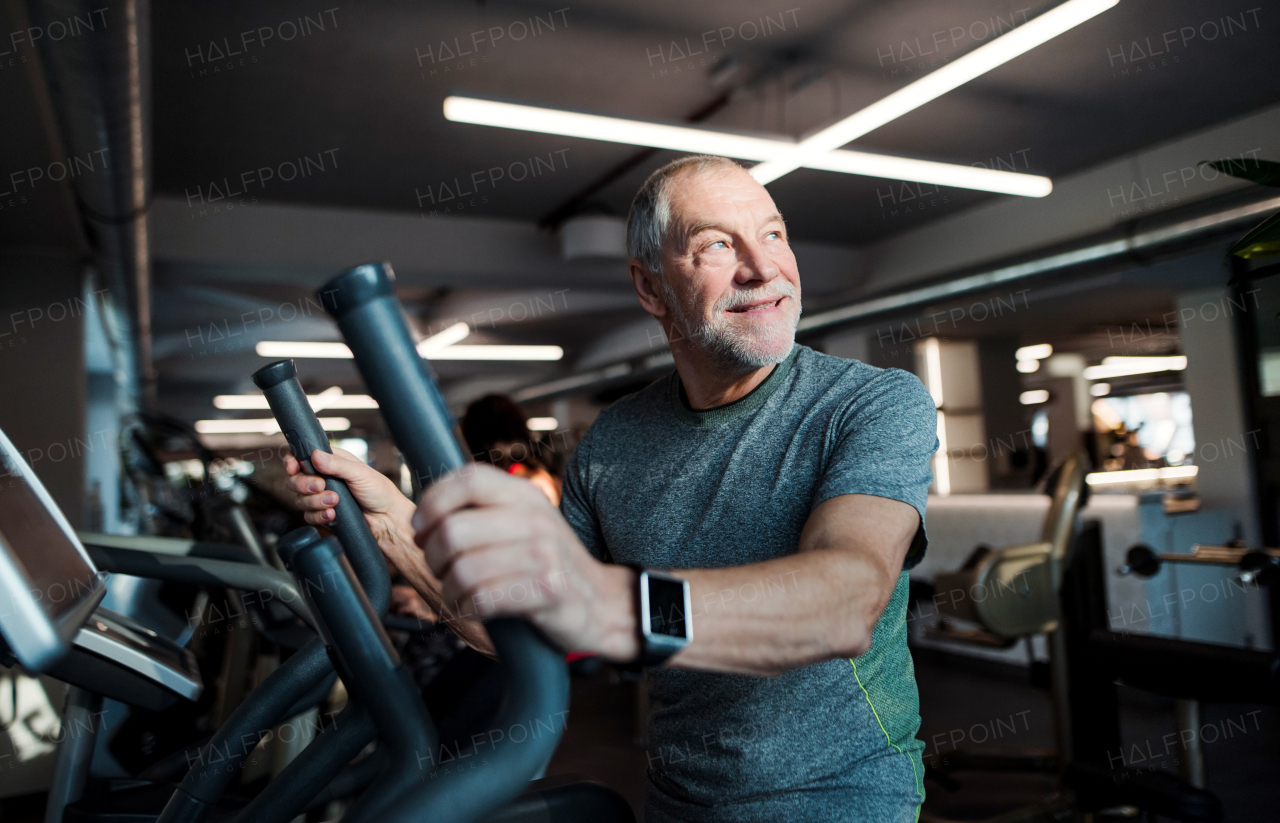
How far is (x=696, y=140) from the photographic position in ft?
12.5

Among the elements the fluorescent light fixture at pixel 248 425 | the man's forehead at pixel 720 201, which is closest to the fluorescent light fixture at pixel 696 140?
the man's forehead at pixel 720 201

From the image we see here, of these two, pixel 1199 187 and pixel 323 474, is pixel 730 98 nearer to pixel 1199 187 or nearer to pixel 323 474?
pixel 1199 187

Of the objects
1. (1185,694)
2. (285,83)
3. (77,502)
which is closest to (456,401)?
(77,502)

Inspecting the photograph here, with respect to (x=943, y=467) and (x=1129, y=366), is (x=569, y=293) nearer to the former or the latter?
(x=943, y=467)

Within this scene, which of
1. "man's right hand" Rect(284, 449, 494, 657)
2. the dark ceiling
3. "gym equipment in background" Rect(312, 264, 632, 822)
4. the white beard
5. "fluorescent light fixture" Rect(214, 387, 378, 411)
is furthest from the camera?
"fluorescent light fixture" Rect(214, 387, 378, 411)

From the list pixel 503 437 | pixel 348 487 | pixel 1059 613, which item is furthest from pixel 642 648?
pixel 1059 613

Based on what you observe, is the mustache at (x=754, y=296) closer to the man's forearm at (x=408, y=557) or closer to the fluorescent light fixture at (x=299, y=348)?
the man's forearm at (x=408, y=557)

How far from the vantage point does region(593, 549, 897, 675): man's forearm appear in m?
0.59

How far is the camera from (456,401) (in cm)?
1605

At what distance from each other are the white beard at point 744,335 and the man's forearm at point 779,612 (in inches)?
19.0

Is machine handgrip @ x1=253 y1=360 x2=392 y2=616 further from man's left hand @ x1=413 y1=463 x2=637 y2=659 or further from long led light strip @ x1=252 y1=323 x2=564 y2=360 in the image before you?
long led light strip @ x1=252 y1=323 x2=564 y2=360

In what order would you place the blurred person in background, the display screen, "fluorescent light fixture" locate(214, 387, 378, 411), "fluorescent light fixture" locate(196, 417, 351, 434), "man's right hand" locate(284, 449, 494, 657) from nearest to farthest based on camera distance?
the display screen, "man's right hand" locate(284, 449, 494, 657), the blurred person in background, "fluorescent light fixture" locate(214, 387, 378, 411), "fluorescent light fixture" locate(196, 417, 351, 434)

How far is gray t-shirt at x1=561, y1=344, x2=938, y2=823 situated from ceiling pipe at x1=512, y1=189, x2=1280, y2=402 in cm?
403

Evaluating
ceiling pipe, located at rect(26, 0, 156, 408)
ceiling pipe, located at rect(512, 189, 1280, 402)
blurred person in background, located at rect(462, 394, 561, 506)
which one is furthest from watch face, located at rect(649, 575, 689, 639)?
ceiling pipe, located at rect(512, 189, 1280, 402)
